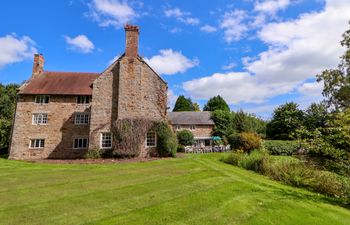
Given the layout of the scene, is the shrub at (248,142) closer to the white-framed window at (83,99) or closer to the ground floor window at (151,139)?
the ground floor window at (151,139)

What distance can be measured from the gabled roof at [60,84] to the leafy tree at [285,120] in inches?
1176

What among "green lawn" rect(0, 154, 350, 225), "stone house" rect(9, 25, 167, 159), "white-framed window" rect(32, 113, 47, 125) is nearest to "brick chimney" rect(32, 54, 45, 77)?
"stone house" rect(9, 25, 167, 159)

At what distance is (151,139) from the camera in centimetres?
2258

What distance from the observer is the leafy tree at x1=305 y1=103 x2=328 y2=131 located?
36.6 meters

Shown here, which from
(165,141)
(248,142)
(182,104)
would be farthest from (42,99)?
(182,104)

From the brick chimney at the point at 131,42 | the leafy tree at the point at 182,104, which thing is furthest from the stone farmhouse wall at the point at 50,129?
the leafy tree at the point at 182,104

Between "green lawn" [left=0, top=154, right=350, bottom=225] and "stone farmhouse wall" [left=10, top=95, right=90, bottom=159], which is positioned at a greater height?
"stone farmhouse wall" [left=10, top=95, right=90, bottom=159]

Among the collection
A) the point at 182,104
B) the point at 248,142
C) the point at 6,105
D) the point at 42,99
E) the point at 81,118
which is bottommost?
the point at 248,142

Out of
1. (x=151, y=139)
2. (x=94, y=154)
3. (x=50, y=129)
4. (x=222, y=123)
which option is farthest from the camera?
(x=222, y=123)

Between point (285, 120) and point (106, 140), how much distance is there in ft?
97.2

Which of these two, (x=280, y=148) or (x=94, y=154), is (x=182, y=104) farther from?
(x=94, y=154)

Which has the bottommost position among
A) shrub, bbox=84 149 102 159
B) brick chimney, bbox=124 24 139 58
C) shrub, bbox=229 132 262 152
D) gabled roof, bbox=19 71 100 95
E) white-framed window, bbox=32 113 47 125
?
shrub, bbox=84 149 102 159

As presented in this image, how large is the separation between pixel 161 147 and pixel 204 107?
57460 millimetres

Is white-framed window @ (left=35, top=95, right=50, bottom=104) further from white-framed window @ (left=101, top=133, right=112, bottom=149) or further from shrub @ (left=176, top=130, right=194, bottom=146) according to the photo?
shrub @ (left=176, top=130, right=194, bottom=146)
